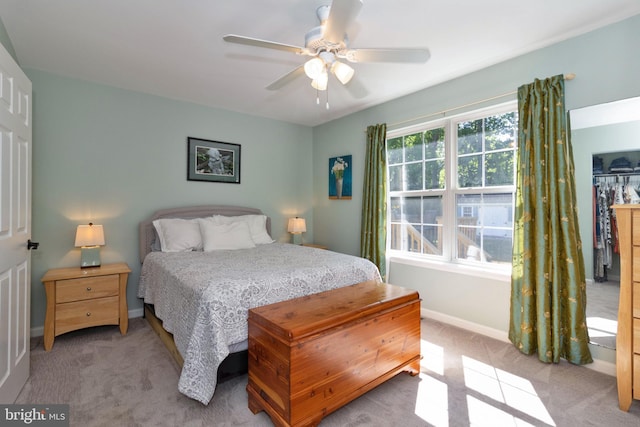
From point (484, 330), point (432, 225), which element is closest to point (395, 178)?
point (432, 225)

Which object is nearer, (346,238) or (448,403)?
(448,403)

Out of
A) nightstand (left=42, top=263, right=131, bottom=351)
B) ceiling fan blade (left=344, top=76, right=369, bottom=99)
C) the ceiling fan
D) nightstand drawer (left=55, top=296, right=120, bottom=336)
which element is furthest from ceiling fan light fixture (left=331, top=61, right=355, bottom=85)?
nightstand drawer (left=55, top=296, right=120, bottom=336)

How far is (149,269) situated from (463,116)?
3.47 metres

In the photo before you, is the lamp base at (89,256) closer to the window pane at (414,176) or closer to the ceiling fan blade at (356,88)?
the ceiling fan blade at (356,88)

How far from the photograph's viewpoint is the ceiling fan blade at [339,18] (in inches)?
59.7

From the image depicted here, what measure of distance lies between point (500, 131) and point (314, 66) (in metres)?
1.96

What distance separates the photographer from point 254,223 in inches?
157

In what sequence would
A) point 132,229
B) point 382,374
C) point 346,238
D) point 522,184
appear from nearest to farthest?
point 382,374 < point 522,184 < point 132,229 < point 346,238

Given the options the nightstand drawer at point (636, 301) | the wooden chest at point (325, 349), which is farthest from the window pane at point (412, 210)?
the nightstand drawer at point (636, 301)

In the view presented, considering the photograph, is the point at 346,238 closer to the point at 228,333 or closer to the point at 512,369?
the point at 512,369

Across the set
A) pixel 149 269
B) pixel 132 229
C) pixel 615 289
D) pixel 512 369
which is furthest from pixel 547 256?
pixel 132 229

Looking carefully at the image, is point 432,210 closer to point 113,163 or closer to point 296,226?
point 296,226

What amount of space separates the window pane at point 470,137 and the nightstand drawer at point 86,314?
3.70m

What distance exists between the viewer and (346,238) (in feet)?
14.5
